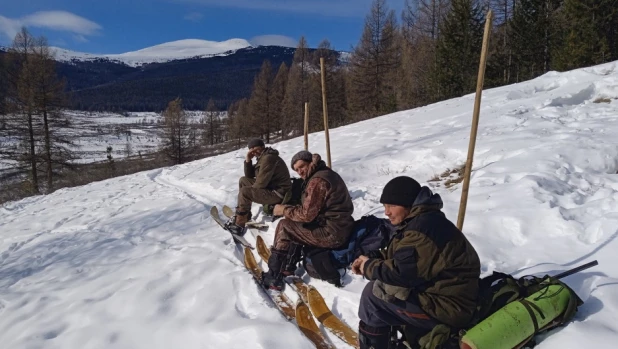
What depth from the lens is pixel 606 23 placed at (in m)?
23.0

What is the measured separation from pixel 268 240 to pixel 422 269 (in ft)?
13.7

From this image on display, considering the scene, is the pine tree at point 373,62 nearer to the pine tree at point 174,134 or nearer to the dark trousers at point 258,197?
the pine tree at point 174,134

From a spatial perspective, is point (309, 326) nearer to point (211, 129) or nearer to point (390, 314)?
point (390, 314)

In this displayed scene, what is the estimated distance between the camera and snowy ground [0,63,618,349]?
3.98 m

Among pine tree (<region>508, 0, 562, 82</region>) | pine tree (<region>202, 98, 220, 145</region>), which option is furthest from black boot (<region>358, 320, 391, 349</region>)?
pine tree (<region>202, 98, 220, 145</region>)

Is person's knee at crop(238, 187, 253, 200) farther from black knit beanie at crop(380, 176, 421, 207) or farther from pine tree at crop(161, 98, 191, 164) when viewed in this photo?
pine tree at crop(161, 98, 191, 164)

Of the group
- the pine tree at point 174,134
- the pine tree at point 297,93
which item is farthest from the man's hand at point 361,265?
the pine tree at point 174,134

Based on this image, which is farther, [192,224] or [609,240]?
[192,224]

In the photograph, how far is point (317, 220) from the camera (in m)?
4.73

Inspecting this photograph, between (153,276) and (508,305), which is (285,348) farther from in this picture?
(153,276)

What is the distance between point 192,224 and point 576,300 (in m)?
7.05

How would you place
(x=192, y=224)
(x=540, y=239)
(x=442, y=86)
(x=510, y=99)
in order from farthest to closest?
(x=442, y=86)
(x=510, y=99)
(x=192, y=224)
(x=540, y=239)

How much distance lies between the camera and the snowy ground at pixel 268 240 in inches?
157

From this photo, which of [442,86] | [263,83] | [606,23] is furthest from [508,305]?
[263,83]
